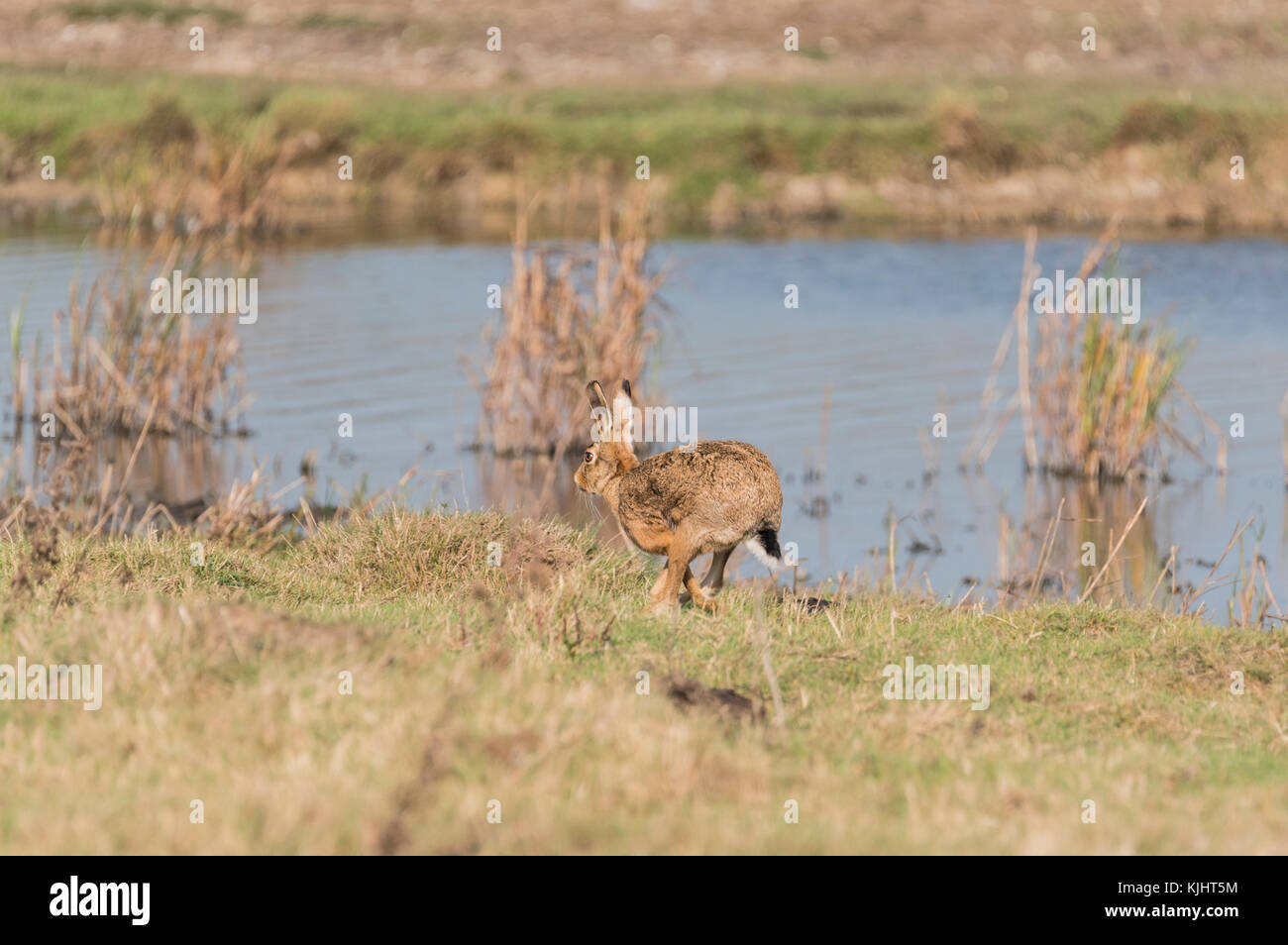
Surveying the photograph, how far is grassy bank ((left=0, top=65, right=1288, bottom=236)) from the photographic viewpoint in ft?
95.9

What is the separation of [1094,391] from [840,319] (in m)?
7.55

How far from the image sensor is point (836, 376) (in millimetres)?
17844

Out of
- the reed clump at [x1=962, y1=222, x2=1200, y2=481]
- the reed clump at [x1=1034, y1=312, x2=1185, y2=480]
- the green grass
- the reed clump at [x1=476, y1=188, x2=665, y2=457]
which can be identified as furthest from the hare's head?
the green grass

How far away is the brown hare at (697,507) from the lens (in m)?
7.44

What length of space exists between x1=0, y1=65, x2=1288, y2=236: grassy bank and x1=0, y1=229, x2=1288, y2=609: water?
11.1 ft

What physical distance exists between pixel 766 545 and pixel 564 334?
6.59m

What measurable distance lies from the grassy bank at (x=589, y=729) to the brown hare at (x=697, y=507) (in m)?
0.26

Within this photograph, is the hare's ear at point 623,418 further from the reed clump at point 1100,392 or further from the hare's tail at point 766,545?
the reed clump at point 1100,392

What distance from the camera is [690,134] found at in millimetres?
31297

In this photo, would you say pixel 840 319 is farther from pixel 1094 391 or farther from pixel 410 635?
pixel 410 635

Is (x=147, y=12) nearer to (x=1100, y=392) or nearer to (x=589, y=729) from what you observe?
(x=1100, y=392)

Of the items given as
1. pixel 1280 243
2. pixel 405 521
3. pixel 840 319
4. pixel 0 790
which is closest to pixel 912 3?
pixel 1280 243

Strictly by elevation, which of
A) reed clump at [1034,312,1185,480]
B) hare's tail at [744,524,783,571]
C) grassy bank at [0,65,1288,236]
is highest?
grassy bank at [0,65,1288,236]

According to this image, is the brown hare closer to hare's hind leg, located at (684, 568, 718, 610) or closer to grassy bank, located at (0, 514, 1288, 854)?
hare's hind leg, located at (684, 568, 718, 610)
